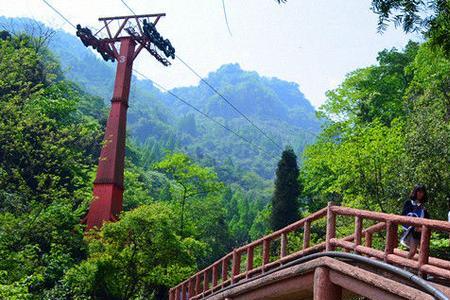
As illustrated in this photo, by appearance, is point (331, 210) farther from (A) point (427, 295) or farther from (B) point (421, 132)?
(B) point (421, 132)

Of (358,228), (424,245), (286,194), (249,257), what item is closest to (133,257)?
(249,257)

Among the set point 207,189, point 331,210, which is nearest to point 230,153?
point 207,189

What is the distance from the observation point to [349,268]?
794 centimetres

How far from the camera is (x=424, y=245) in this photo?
6402 mm

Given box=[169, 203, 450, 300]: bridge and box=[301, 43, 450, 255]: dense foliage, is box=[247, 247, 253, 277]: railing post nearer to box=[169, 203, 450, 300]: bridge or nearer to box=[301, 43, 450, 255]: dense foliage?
box=[169, 203, 450, 300]: bridge

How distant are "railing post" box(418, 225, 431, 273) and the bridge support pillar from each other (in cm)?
243

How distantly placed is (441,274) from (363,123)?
28.3m

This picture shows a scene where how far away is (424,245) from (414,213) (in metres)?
1.27

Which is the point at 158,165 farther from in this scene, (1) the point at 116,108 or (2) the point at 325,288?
(2) the point at 325,288

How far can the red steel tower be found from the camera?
88.9ft

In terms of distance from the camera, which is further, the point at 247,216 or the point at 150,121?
the point at 150,121

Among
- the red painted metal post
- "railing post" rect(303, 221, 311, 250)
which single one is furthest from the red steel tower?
"railing post" rect(303, 221, 311, 250)

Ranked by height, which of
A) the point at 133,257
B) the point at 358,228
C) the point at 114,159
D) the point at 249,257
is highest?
the point at 114,159

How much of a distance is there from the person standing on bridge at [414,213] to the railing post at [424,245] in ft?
2.27
